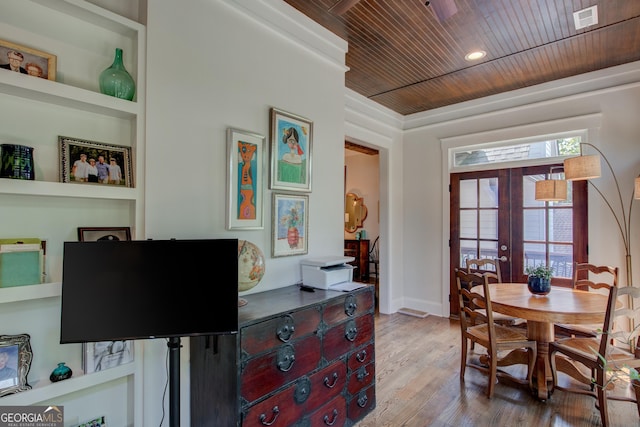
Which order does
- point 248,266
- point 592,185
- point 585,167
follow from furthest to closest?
point 592,185 → point 585,167 → point 248,266

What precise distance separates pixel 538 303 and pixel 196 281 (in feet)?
8.54

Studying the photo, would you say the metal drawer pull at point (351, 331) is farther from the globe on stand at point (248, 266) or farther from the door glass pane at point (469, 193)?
the door glass pane at point (469, 193)

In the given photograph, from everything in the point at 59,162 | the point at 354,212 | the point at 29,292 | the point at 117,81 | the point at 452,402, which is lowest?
the point at 452,402

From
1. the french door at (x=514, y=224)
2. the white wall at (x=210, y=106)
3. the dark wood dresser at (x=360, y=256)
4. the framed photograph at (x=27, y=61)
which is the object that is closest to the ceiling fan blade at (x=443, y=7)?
the white wall at (x=210, y=106)

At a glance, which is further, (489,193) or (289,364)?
(489,193)

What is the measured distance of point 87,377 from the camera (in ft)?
4.82

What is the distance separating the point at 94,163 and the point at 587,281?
4.24 metres

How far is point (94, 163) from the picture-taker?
1566mm

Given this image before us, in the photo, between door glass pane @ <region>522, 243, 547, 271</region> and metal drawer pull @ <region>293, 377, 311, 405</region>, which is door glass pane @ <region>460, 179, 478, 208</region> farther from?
metal drawer pull @ <region>293, 377, 311, 405</region>

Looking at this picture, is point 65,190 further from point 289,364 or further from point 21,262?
point 289,364

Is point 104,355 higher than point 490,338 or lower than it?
higher

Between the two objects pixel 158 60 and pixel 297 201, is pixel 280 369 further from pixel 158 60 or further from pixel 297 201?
pixel 158 60


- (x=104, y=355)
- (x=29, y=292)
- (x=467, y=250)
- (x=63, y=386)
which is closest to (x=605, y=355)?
(x=467, y=250)

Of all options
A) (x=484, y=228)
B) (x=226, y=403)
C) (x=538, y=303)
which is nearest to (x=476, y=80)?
(x=484, y=228)
